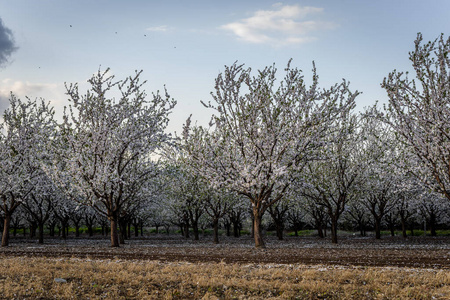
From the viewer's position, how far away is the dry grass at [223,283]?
41.3ft

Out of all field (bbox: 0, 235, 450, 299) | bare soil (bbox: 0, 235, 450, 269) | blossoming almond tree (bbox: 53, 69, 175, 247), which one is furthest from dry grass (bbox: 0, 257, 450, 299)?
blossoming almond tree (bbox: 53, 69, 175, 247)

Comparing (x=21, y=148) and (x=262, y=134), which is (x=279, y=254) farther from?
(x=21, y=148)

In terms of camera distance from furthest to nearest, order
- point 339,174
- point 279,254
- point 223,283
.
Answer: point 339,174 < point 279,254 < point 223,283

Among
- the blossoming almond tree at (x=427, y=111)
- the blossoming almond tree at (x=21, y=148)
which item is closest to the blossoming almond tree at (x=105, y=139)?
the blossoming almond tree at (x=21, y=148)

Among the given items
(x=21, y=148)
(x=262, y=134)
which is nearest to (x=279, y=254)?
(x=262, y=134)

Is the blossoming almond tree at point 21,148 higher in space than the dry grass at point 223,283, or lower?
higher

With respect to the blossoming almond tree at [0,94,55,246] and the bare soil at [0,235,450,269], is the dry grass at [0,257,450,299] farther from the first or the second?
the blossoming almond tree at [0,94,55,246]

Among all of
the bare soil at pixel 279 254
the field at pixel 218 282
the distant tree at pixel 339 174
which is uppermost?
the distant tree at pixel 339 174

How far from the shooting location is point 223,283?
45.3 ft

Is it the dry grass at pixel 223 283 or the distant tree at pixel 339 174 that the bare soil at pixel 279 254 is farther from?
the distant tree at pixel 339 174

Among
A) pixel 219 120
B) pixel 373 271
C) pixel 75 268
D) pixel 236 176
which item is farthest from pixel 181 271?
pixel 219 120

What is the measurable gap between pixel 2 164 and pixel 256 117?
25.7m

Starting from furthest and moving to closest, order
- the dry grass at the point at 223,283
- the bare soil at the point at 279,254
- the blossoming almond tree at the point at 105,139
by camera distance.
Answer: the blossoming almond tree at the point at 105,139
the bare soil at the point at 279,254
the dry grass at the point at 223,283

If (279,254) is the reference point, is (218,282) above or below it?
above
